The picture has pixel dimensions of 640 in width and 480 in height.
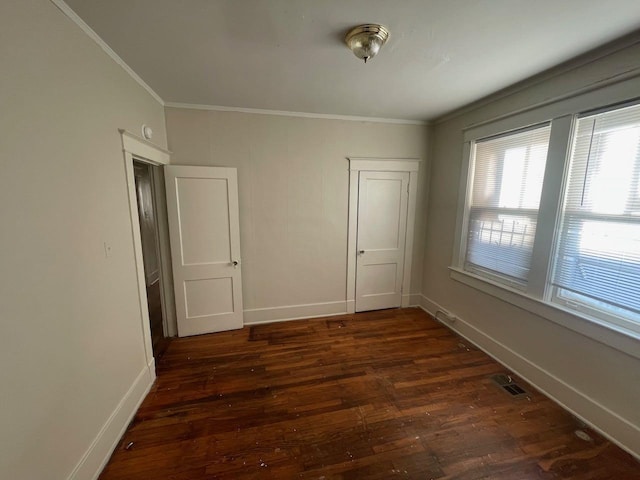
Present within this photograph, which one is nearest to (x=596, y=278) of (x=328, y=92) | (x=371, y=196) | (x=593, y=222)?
(x=593, y=222)

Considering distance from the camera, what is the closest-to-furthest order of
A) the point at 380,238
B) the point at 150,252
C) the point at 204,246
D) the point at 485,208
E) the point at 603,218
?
the point at 603,218, the point at 485,208, the point at 204,246, the point at 380,238, the point at 150,252

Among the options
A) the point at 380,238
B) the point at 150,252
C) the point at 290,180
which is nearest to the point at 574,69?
the point at 380,238

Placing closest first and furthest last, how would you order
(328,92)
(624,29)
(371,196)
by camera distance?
(624,29) → (328,92) → (371,196)

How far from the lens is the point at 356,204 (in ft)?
10.9

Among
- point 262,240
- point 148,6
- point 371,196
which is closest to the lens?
point 148,6

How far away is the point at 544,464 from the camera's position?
153 cm

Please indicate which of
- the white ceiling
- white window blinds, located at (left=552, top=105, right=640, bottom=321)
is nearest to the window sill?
white window blinds, located at (left=552, top=105, right=640, bottom=321)

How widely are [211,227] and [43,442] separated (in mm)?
2022

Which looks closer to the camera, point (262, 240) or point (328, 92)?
point (328, 92)

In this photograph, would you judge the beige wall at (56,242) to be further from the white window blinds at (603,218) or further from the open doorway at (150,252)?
the white window blinds at (603,218)

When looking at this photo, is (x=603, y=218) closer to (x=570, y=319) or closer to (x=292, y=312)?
(x=570, y=319)

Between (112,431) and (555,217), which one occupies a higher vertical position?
(555,217)

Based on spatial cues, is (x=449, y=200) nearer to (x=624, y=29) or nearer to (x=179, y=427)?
(x=624, y=29)

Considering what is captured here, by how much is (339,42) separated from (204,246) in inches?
92.3
